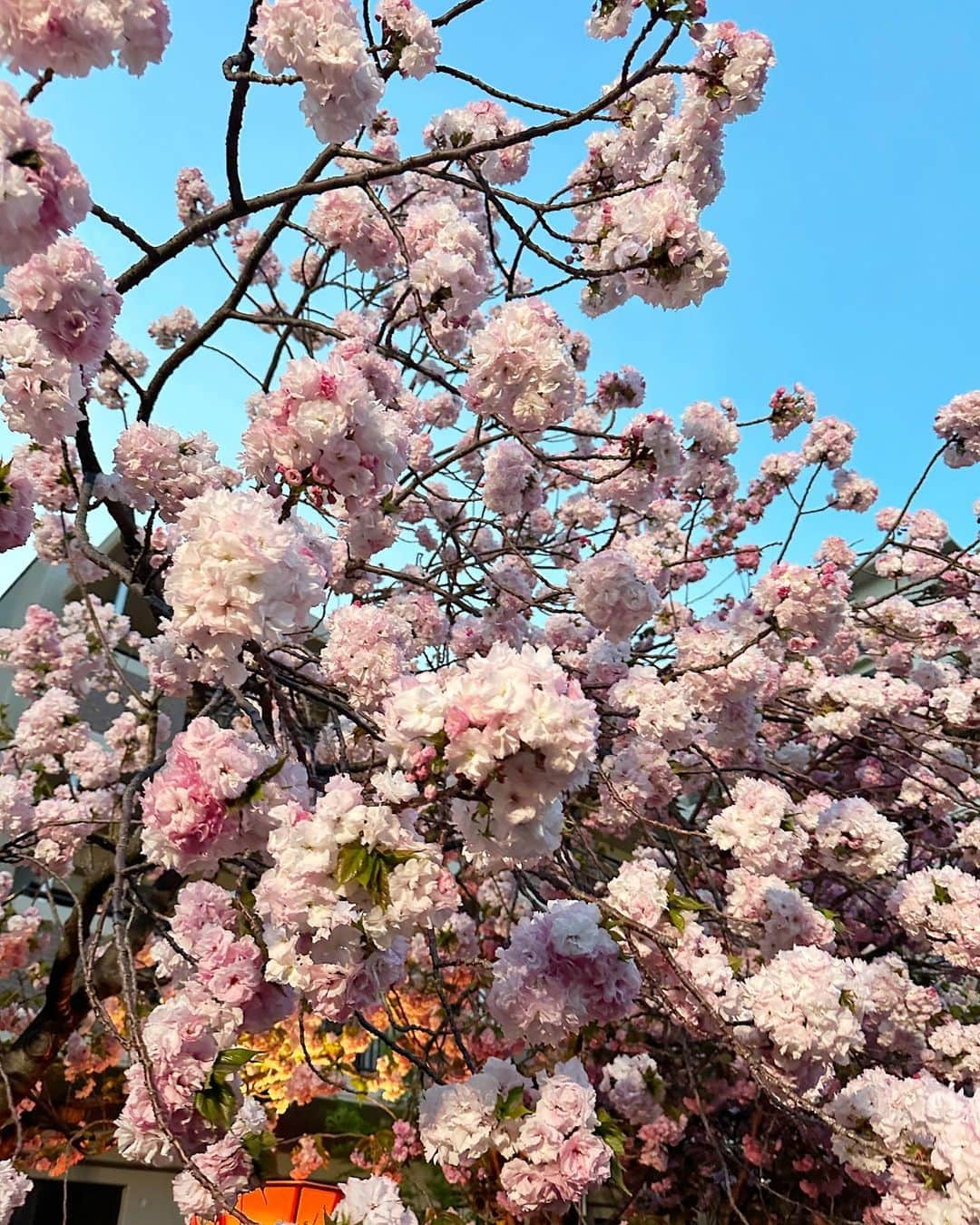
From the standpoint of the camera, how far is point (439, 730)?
3.84ft

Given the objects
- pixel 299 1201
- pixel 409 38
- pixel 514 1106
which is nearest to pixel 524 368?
pixel 409 38

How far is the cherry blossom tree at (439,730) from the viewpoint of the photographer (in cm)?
124

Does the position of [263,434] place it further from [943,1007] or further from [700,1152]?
[700,1152]

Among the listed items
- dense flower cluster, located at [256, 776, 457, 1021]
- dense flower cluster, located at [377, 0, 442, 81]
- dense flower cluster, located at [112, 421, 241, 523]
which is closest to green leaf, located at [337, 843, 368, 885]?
dense flower cluster, located at [256, 776, 457, 1021]

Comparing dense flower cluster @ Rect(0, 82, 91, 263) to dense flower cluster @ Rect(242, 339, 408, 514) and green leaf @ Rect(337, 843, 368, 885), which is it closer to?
dense flower cluster @ Rect(242, 339, 408, 514)

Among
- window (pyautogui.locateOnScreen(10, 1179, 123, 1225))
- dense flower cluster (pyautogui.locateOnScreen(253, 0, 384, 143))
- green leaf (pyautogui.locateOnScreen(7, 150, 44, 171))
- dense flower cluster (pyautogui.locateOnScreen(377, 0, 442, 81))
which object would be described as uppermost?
dense flower cluster (pyautogui.locateOnScreen(377, 0, 442, 81))

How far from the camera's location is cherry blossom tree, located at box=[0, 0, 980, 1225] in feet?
4.07

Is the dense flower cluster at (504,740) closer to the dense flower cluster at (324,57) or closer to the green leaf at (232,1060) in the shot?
the green leaf at (232,1060)

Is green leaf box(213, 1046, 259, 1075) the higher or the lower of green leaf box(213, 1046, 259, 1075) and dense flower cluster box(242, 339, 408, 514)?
the lower

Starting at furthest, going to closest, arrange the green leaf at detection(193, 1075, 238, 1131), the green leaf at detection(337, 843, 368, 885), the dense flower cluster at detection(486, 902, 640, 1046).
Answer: the dense flower cluster at detection(486, 902, 640, 1046) → the green leaf at detection(193, 1075, 238, 1131) → the green leaf at detection(337, 843, 368, 885)

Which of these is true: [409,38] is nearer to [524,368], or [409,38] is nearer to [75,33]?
[524,368]

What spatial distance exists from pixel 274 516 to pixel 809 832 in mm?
2306

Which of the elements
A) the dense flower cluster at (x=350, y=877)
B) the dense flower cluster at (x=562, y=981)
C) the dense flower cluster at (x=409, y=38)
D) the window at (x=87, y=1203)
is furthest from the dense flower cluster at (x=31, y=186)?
the window at (x=87, y=1203)

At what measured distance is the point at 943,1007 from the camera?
3.16 m
